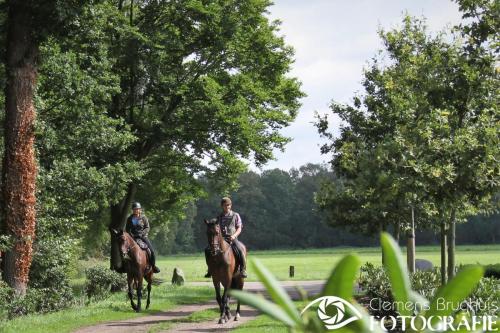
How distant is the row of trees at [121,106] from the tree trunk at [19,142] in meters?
0.03

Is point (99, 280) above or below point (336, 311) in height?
below

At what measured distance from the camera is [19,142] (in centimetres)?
1719

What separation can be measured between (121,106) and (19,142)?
1242 centimetres

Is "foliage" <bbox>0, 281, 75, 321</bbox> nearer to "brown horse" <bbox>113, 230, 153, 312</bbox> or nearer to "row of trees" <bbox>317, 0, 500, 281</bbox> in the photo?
"brown horse" <bbox>113, 230, 153, 312</bbox>

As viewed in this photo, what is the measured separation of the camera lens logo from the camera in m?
1.15

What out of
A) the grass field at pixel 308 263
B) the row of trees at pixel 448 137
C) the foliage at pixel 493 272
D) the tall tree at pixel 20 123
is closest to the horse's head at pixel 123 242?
the tall tree at pixel 20 123

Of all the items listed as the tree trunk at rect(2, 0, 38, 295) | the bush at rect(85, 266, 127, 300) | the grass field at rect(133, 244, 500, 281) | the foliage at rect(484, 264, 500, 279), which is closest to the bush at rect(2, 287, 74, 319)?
the tree trunk at rect(2, 0, 38, 295)

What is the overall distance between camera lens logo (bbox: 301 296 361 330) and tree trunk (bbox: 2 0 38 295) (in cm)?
1694

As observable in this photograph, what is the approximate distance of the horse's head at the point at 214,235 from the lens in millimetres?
14307

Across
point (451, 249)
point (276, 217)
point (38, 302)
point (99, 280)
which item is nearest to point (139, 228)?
point (38, 302)

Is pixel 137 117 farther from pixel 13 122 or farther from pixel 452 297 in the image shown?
pixel 452 297

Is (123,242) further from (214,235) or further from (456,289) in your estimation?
(456,289)

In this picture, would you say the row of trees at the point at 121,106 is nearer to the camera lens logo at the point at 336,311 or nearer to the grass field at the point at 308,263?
the grass field at the point at 308,263

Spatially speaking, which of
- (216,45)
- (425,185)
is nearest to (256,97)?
(216,45)
